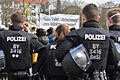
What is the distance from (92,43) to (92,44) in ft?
0.05

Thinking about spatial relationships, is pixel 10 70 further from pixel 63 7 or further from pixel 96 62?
pixel 63 7

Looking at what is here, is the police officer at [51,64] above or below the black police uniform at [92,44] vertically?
below

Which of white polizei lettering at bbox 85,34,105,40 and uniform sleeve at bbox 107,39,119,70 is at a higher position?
white polizei lettering at bbox 85,34,105,40

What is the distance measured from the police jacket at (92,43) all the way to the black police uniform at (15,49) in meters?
1.09

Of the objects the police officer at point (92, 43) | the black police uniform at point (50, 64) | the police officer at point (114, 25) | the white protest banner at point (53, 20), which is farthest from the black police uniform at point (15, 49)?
the white protest banner at point (53, 20)

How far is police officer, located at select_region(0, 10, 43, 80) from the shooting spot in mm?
4750

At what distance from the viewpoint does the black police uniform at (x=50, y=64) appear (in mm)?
4926

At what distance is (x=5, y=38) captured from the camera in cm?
474

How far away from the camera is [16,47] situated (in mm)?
4770

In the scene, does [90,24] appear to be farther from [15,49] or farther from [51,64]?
[15,49]

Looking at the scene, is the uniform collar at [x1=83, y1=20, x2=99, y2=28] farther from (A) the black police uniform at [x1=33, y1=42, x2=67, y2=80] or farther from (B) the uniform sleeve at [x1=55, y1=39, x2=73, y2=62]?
(A) the black police uniform at [x1=33, y1=42, x2=67, y2=80]

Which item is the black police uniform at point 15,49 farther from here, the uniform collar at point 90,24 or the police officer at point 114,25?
the police officer at point 114,25

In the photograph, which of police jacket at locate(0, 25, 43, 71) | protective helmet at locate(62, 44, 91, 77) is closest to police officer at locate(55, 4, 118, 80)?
protective helmet at locate(62, 44, 91, 77)

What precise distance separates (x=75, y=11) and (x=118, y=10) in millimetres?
39485
